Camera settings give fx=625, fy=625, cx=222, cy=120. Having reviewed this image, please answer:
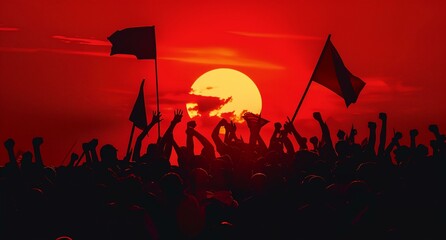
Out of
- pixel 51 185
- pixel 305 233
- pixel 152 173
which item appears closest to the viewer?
pixel 305 233

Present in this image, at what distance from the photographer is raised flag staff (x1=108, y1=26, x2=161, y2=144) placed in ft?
49.7

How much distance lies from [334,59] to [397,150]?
417 centimetres

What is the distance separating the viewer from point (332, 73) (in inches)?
A: 526

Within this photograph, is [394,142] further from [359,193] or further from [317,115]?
[359,193]

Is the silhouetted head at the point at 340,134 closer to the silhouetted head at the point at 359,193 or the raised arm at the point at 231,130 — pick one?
the raised arm at the point at 231,130

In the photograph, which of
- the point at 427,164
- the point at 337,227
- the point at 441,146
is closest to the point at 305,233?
the point at 337,227

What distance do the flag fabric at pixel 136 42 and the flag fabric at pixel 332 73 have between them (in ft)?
13.7

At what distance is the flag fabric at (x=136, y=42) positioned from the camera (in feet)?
49.7

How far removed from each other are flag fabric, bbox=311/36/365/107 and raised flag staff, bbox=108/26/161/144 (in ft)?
13.2

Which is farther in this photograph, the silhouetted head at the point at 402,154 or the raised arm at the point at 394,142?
the raised arm at the point at 394,142

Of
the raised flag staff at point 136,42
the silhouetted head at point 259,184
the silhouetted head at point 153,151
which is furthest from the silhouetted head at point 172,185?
the raised flag staff at point 136,42

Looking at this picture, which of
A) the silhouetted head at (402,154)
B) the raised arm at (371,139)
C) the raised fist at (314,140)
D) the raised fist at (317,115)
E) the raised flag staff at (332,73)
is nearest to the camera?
the silhouetted head at (402,154)

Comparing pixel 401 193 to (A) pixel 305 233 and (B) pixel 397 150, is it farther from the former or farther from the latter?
(B) pixel 397 150

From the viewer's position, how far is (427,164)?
731cm
